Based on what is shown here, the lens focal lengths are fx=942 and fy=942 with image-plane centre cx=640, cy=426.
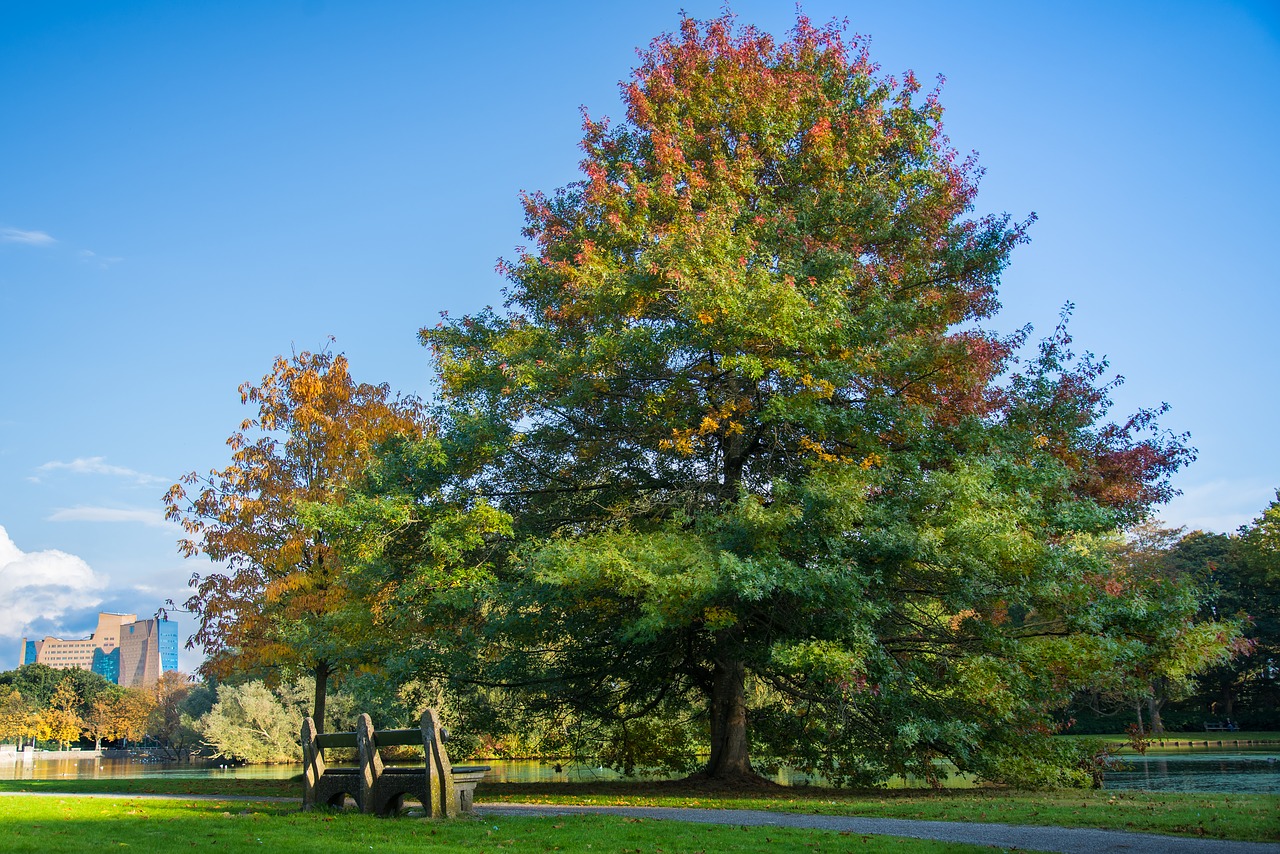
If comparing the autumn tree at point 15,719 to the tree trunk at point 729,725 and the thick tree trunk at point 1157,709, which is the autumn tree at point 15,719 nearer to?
the thick tree trunk at point 1157,709

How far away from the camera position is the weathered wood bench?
402 inches

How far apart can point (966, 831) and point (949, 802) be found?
12.6 ft

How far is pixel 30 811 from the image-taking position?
1078cm

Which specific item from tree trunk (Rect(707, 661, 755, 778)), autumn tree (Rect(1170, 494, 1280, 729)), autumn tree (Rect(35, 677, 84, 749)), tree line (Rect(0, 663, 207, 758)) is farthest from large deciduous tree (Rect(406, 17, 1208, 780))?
autumn tree (Rect(35, 677, 84, 749))

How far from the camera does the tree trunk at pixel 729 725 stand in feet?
54.3

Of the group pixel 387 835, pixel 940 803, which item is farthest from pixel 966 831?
pixel 387 835

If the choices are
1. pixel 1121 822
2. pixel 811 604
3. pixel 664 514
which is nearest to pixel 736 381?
pixel 664 514

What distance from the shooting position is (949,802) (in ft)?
41.2

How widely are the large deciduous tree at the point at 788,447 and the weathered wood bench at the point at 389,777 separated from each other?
3101 mm

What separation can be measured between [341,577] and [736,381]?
30.5 feet

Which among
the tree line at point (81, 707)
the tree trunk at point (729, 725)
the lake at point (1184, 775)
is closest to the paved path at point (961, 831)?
the tree trunk at point (729, 725)

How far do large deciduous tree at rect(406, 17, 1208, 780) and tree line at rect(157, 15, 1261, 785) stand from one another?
0.22 ft

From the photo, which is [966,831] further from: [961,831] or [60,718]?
[60,718]

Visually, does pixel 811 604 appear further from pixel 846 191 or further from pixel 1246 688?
pixel 1246 688
